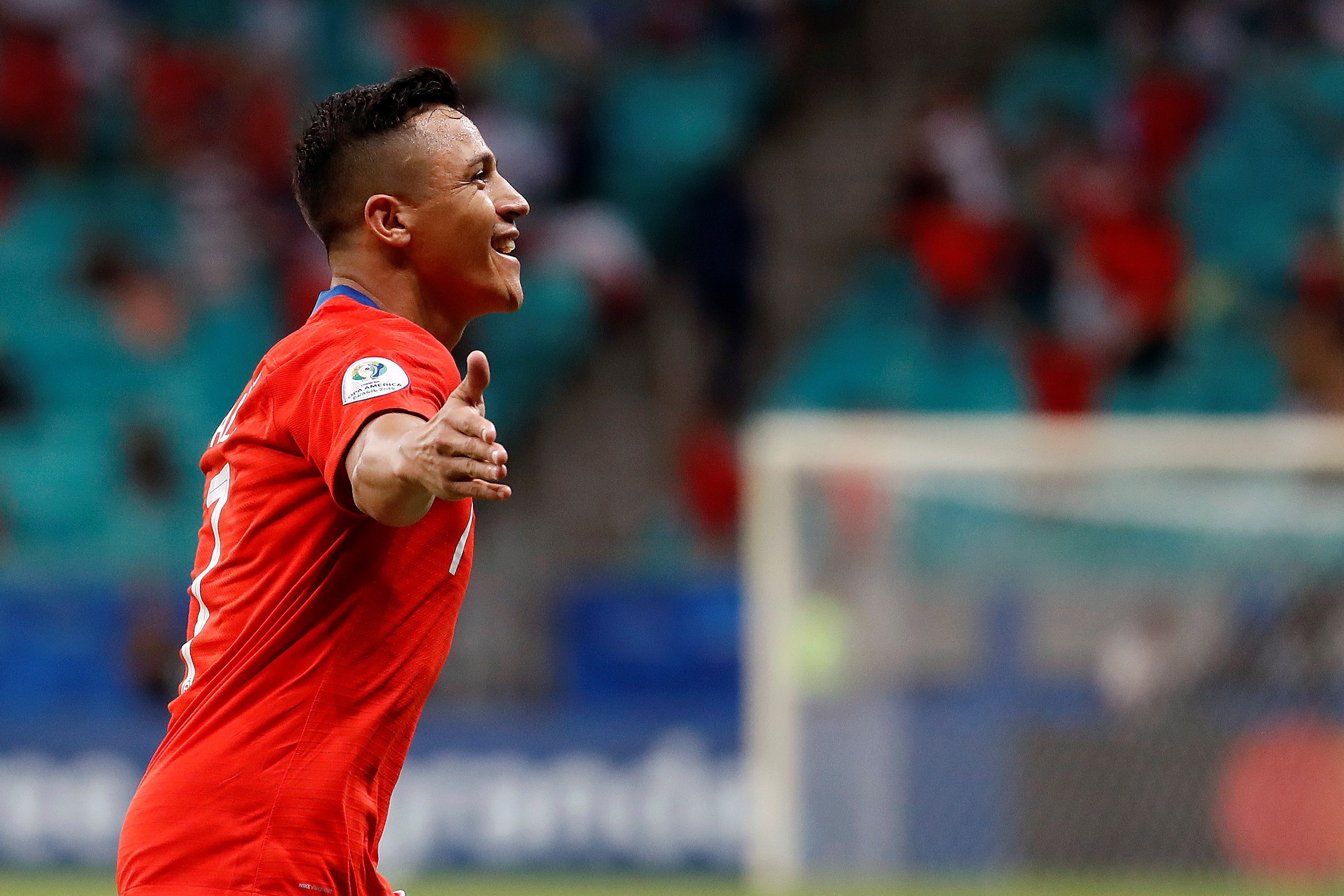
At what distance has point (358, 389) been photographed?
107 inches

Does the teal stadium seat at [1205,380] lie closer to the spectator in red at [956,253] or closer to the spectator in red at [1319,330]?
the spectator in red at [1319,330]

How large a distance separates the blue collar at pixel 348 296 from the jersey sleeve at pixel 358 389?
175 millimetres

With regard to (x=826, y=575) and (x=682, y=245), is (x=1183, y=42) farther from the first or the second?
(x=826, y=575)

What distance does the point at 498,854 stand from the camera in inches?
410

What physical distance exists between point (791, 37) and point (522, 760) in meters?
5.99

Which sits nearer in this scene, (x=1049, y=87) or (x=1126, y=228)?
(x=1126, y=228)

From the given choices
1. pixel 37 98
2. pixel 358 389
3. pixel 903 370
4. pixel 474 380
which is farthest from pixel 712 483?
pixel 474 380

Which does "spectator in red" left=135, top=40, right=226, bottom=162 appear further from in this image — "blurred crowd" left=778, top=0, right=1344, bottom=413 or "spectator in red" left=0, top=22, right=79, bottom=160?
"blurred crowd" left=778, top=0, right=1344, bottom=413

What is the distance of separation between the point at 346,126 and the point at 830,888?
714 centimetres

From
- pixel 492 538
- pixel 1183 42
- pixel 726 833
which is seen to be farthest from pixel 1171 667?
pixel 1183 42

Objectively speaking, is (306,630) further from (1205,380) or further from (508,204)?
(1205,380)

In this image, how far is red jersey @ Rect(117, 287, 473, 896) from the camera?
295 cm

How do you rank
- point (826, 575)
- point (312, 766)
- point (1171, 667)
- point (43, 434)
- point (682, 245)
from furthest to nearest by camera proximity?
1. point (682, 245)
2. point (43, 434)
3. point (826, 575)
4. point (1171, 667)
5. point (312, 766)

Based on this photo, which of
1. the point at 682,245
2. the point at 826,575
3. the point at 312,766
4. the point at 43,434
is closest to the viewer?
the point at 312,766
